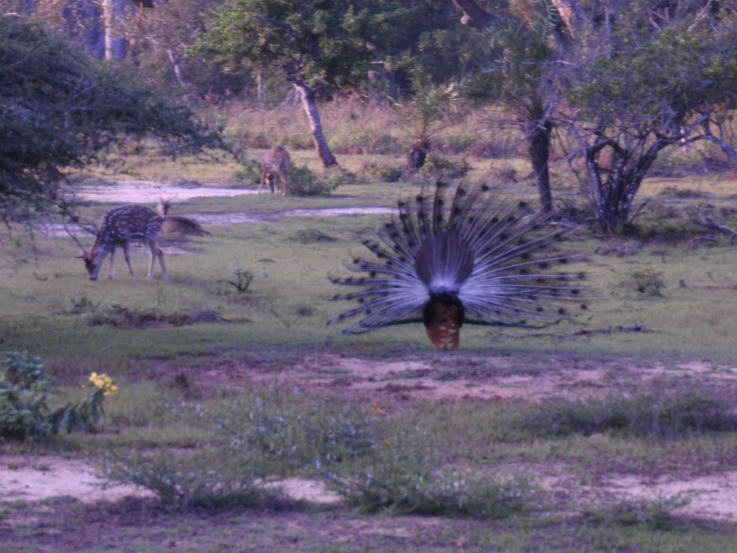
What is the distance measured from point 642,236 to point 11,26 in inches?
499

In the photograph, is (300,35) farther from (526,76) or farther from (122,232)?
(122,232)

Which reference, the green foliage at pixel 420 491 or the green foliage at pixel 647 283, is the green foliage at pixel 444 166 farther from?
the green foliage at pixel 420 491

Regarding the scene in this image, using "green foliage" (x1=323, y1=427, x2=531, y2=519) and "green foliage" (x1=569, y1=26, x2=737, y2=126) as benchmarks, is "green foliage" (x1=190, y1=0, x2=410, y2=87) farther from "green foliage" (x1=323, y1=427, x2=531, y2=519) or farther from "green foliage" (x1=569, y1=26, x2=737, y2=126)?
"green foliage" (x1=323, y1=427, x2=531, y2=519)

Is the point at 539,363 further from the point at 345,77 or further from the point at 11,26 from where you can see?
the point at 345,77

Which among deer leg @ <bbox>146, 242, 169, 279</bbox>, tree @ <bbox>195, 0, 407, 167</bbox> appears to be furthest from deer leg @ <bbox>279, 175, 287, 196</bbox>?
deer leg @ <bbox>146, 242, 169, 279</bbox>

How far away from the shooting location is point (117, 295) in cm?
1231

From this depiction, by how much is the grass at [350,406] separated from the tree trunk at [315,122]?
10.7 metres

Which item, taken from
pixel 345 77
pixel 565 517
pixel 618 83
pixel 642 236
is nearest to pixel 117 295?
pixel 618 83

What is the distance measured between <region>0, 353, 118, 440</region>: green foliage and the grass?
0.39 feet

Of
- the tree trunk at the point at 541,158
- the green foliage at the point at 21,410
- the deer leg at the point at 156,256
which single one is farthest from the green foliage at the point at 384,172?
the green foliage at the point at 21,410

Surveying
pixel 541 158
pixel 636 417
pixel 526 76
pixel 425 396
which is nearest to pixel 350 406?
pixel 425 396

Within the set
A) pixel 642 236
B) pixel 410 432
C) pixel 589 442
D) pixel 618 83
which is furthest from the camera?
pixel 642 236

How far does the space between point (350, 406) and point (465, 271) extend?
118 inches

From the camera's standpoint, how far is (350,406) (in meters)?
6.75
